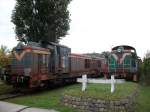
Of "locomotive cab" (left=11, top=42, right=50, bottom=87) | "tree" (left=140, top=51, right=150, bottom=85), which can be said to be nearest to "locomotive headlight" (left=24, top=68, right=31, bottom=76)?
"locomotive cab" (left=11, top=42, right=50, bottom=87)

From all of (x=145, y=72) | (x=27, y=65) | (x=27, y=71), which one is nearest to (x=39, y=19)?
(x=145, y=72)

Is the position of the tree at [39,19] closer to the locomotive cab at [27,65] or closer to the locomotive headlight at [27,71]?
the locomotive cab at [27,65]

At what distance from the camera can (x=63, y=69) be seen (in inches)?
1075

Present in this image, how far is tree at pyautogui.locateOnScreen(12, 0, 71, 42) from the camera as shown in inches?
1351

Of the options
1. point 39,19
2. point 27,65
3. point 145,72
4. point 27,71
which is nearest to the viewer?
point 27,71

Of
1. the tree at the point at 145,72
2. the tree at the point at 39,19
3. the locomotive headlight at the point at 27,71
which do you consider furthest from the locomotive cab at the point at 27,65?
the tree at the point at 39,19

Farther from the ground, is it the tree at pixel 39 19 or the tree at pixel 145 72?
the tree at pixel 39 19

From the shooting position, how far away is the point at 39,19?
34.8 m

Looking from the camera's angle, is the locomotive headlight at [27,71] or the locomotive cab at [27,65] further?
the locomotive cab at [27,65]

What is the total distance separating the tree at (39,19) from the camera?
113ft

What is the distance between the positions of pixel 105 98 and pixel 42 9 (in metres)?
22.2

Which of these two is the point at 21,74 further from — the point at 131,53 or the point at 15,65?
the point at 131,53

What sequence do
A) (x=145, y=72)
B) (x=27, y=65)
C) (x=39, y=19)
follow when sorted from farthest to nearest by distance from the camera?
(x=39, y=19)
(x=145, y=72)
(x=27, y=65)

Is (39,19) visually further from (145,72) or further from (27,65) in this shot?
(27,65)
